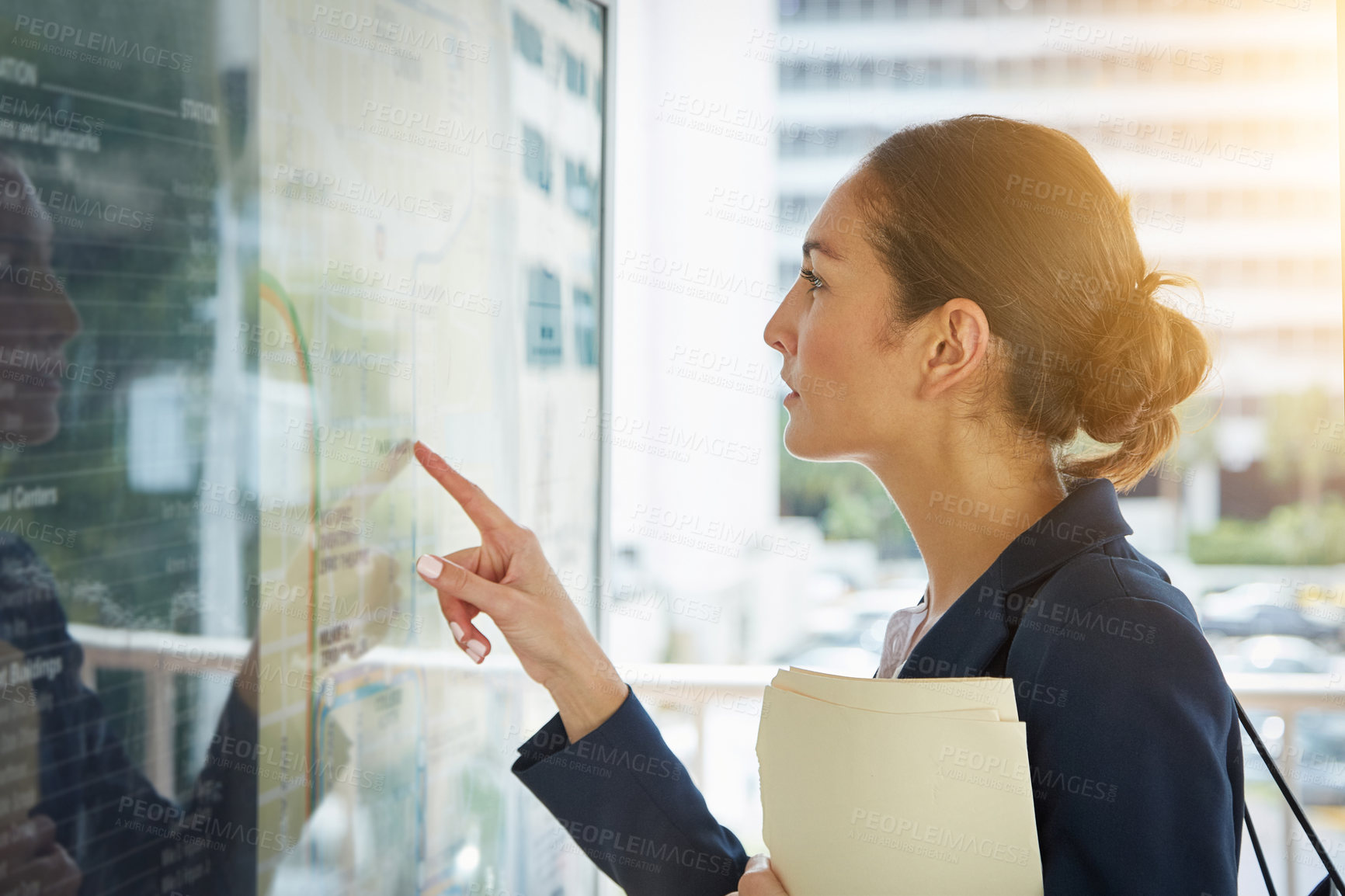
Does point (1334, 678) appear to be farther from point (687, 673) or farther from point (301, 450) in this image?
point (301, 450)

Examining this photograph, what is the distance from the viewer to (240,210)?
2.48 feet

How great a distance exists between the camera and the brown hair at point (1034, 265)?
81 centimetres

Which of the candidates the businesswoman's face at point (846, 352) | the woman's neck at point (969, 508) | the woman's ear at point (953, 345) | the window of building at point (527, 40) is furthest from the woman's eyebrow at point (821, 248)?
the window of building at point (527, 40)

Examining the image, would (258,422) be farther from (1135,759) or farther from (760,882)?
(1135,759)

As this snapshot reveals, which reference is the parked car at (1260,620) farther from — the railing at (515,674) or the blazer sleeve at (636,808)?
the blazer sleeve at (636,808)

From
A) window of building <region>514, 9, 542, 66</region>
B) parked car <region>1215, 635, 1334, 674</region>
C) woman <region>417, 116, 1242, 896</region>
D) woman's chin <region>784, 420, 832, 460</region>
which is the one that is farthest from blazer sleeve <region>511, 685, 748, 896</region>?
parked car <region>1215, 635, 1334, 674</region>

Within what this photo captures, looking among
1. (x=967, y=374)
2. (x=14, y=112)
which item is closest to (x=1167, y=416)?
(x=967, y=374)

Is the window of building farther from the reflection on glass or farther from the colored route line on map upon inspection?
the colored route line on map

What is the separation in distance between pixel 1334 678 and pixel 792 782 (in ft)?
4.80

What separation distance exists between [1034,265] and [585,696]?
0.59m

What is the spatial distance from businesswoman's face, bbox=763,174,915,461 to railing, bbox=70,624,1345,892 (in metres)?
0.55

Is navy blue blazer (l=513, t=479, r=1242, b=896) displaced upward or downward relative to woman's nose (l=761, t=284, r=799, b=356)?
downward

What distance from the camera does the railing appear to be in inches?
25.6

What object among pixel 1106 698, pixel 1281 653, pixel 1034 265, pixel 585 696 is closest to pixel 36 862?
pixel 585 696
